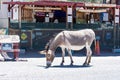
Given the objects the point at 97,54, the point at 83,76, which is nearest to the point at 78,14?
the point at 97,54

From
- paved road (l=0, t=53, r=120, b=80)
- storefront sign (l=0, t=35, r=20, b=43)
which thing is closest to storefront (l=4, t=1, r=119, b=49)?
storefront sign (l=0, t=35, r=20, b=43)

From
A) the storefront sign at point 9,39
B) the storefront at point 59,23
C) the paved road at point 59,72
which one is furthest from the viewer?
the storefront at point 59,23

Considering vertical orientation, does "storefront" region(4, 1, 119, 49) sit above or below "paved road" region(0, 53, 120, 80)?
above

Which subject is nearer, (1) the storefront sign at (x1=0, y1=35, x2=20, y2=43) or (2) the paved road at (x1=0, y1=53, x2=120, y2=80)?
(2) the paved road at (x1=0, y1=53, x2=120, y2=80)

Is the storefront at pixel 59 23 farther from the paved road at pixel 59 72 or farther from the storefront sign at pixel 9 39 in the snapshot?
the paved road at pixel 59 72

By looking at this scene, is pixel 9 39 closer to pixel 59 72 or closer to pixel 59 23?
pixel 59 72

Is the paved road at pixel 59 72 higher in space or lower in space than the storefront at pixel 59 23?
lower

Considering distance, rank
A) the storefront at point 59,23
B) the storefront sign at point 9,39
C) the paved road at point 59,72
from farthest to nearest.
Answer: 1. the storefront at point 59,23
2. the storefront sign at point 9,39
3. the paved road at point 59,72

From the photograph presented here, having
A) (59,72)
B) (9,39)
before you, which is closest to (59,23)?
(9,39)

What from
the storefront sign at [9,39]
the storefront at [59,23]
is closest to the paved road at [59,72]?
the storefront sign at [9,39]

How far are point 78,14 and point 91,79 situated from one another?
18.3 m

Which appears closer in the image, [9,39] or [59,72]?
[59,72]

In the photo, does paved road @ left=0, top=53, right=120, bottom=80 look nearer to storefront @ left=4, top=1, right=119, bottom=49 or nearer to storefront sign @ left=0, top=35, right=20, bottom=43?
storefront sign @ left=0, top=35, right=20, bottom=43

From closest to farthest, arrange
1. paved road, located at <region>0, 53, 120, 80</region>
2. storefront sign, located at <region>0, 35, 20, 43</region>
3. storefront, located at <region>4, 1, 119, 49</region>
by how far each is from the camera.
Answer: paved road, located at <region>0, 53, 120, 80</region>
storefront sign, located at <region>0, 35, 20, 43</region>
storefront, located at <region>4, 1, 119, 49</region>
